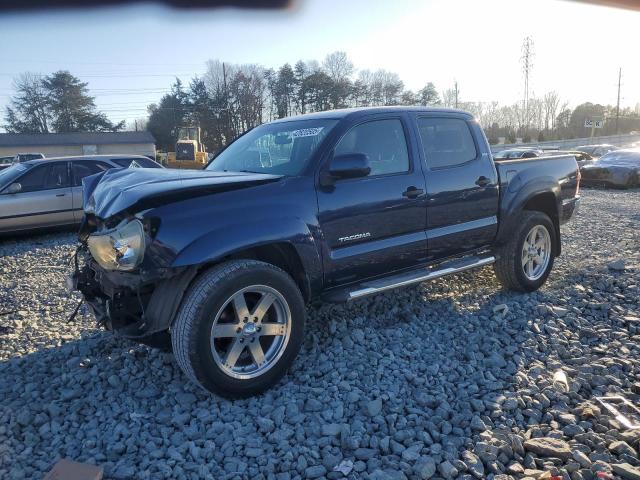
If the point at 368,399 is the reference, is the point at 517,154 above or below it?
above

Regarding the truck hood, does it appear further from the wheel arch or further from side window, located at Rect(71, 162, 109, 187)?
side window, located at Rect(71, 162, 109, 187)

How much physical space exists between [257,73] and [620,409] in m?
57.3

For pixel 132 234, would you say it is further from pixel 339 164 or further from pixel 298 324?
pixel 339 164

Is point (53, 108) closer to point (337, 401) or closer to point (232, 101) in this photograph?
point (232, 101)

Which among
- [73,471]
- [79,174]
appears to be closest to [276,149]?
[73,471]

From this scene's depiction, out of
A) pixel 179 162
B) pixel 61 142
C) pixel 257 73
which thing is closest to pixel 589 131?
pixel 257 73

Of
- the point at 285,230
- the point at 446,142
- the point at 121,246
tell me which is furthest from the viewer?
the point at 446,142

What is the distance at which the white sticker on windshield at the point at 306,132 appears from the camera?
3976 millimetres

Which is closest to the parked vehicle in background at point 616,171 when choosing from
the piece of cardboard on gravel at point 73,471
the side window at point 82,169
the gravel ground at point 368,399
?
the gravel ground at point 368,399

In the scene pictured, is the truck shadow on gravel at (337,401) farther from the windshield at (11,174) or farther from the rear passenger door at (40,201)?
the windshield at (11,174)

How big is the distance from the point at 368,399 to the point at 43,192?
810 centimetres

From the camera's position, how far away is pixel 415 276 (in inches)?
165

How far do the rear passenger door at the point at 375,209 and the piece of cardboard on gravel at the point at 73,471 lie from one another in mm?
1919

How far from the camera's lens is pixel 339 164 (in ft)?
11.6
